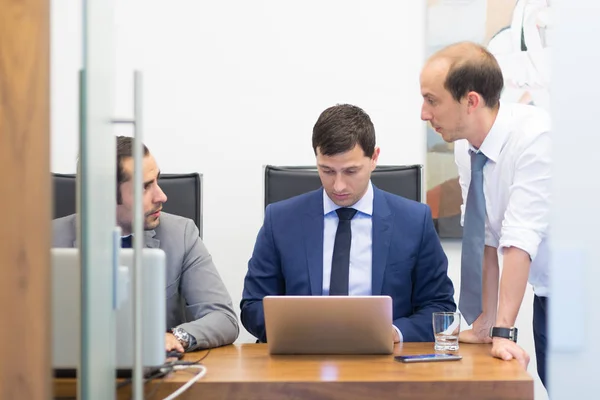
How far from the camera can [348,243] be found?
2.27m

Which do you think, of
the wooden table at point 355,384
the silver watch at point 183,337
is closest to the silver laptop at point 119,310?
the wooden table at point 355,384

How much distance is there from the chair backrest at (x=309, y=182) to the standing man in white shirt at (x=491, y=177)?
0.36m

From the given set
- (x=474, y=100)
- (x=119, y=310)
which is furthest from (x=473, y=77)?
(x=119, y=310)

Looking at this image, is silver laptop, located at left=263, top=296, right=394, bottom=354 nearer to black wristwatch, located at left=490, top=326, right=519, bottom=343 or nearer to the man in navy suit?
black wristwatch, located at left=490, top=326, right=519, bottom=343

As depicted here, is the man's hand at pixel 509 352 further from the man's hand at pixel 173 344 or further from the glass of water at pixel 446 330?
the man's hand at pixel 173 344

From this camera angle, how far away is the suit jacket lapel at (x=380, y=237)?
223 cm

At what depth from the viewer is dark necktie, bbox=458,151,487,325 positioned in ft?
6.64

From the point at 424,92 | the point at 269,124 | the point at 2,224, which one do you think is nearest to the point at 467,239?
the point at 424,92

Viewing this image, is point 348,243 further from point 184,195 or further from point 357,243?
point 184,195

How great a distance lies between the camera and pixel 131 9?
3121mm

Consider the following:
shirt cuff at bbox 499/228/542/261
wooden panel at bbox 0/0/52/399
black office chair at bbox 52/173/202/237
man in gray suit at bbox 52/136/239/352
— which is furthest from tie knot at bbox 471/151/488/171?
wooden panel at bbox 0/0/52/399

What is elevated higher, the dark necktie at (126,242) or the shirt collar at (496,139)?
the shirt collar at (496,139)

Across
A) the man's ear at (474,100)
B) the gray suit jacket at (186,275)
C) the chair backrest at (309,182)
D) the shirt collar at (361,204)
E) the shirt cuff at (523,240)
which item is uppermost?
the man's ear at (474,100)

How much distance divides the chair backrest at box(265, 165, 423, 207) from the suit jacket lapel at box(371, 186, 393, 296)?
0.18m
